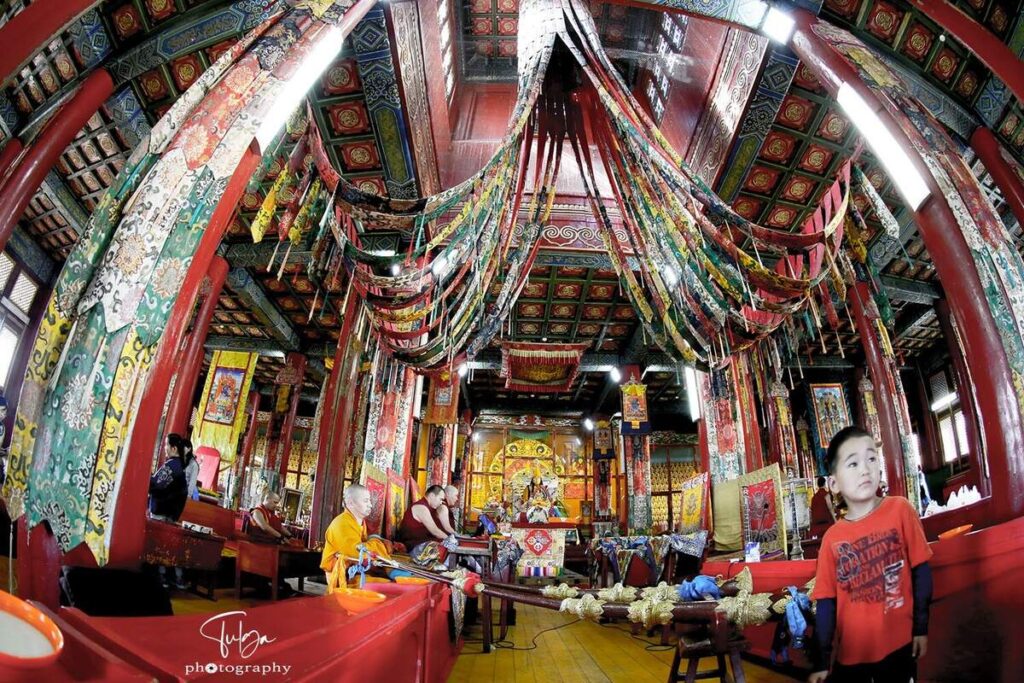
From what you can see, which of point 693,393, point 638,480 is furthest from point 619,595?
point 638,480

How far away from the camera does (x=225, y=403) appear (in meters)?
10.9

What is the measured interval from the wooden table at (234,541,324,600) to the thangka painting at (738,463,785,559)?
4.81 meters

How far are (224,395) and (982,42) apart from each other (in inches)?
486

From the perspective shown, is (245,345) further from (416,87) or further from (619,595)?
(619,595)

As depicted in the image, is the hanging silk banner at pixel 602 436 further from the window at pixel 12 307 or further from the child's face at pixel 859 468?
the child's face at pixel 859 468

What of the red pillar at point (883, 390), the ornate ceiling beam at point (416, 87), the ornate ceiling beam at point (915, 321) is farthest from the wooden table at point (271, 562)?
the ornate ceiling beam at point (915, 321)

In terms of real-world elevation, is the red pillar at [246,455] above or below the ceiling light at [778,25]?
below

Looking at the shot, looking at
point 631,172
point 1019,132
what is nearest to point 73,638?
point 631,172

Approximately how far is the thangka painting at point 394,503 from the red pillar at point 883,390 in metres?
6.60

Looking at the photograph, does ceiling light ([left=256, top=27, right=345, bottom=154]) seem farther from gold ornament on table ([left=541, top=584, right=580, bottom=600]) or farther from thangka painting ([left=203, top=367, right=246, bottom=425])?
thangka painting ([left=203, top=367, right=246, bottom=425])

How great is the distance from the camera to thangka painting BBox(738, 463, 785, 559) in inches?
229

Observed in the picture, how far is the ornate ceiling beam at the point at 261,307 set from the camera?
961cm

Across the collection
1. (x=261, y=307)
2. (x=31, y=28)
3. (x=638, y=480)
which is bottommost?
(x=638, y=480)

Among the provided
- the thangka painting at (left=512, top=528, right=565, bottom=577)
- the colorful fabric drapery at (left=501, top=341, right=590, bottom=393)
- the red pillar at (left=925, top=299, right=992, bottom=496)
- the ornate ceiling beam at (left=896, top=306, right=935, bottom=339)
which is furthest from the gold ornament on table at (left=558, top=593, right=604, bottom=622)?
the ornate ceiling beam at (left=896, top=306, right=935, bottom=339)
